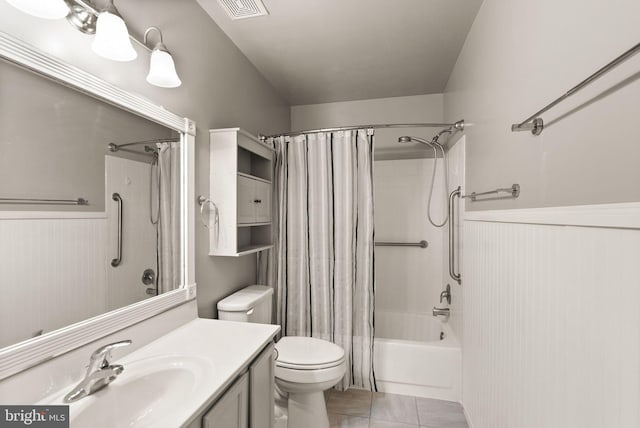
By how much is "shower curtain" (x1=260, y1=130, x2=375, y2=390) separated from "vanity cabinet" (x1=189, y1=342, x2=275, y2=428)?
0.86 metres

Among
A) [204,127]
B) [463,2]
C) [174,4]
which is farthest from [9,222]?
[463,2]

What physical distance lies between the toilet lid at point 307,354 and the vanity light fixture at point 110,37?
1673mm

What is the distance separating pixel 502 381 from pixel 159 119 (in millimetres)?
1934

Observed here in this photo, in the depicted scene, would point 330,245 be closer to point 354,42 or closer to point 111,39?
point 354,42

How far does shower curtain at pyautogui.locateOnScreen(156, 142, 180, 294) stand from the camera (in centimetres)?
141

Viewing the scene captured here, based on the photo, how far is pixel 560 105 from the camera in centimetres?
93

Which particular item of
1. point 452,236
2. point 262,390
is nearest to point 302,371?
point 262,390

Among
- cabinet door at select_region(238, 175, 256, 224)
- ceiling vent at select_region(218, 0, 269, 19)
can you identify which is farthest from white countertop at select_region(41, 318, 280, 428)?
ceiling vent at select_region(218, 0, 269, 19)

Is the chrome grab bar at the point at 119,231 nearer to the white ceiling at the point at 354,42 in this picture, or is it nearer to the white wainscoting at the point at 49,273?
the white wainscoting at the point at 49,273

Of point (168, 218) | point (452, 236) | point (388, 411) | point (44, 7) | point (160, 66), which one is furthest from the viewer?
point (452, 236)

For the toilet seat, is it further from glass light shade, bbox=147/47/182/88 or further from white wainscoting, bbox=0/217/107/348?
glass light shade, bbox=147/47/182/88

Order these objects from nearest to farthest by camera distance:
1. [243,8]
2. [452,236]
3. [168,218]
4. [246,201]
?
[168,218] < [243,8] < [246,201] < [452,236]

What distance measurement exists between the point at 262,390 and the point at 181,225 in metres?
0.89

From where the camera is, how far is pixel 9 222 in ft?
2.73
